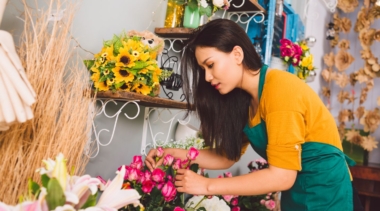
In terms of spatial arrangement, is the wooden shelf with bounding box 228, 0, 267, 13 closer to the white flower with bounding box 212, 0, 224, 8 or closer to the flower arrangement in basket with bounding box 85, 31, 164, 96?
the white flower with bounding box 212, 0, 224, 8

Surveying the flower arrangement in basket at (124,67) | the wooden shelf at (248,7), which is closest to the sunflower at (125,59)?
the flower arrangement in basket at (124,67)

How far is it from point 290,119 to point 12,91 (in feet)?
2.40

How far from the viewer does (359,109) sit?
3.35 meters

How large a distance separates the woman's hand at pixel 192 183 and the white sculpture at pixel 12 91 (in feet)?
1.78

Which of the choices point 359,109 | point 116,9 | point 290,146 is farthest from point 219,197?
point 359,109

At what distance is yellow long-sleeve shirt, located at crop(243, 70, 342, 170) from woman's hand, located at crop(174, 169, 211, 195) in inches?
8.0

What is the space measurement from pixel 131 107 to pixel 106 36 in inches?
12.8

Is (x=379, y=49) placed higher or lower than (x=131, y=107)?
higher

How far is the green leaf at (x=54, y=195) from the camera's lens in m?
0.55

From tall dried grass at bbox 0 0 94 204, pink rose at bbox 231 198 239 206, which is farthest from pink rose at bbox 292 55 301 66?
tall dried grass at bbox 0 0 94 204

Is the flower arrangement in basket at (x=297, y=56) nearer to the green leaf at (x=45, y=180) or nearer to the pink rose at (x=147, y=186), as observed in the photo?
the pink rose at (x=147, y=186)

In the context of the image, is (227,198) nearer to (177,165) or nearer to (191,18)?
(177,165)

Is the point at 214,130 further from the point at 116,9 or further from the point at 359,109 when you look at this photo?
the point at 359,109

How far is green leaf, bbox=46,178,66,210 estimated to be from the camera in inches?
21.7
